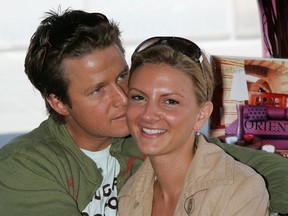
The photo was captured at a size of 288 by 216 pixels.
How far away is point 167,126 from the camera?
155 centimetres

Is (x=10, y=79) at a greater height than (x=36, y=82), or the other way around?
(x=36, y=82)

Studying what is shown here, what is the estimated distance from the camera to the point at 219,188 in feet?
5.02

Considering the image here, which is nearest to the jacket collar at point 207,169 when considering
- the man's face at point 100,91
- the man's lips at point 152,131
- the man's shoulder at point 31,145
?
the man's lips at point 152,131

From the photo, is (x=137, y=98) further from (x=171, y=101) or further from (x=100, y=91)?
(x=100, y=91)

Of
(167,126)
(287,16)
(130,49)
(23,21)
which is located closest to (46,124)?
(167,126)

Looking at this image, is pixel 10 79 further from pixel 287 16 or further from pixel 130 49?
pixel 287 16

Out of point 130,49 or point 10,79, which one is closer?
point 10,79

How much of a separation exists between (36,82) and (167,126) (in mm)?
546

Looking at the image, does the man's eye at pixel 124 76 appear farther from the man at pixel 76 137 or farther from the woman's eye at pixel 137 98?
the woman's eye at pixel 137 98

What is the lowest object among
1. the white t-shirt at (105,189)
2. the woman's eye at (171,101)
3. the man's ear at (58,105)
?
the white t-shirt at (105,189)

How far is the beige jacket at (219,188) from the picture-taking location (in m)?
1.51

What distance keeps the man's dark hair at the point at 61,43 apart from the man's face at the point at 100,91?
2cm

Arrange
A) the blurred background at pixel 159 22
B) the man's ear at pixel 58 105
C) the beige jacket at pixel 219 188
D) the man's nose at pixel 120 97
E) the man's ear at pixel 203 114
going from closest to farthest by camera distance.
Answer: the beige jacket at pixel 219 188
the man's ear at pixel 203 114
the man's nose at pixel 120 97
the man's ear at pixel 58 105
the blurred background at pixel 159 22

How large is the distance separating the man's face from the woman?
140 mm
